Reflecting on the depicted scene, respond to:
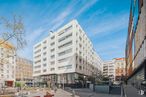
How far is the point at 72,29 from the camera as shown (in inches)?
3211

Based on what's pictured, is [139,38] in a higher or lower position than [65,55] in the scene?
higher

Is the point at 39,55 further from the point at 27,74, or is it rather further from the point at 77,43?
the point at 27,74

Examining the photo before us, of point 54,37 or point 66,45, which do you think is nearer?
point 66,45

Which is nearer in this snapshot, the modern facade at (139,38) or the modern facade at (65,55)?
the modern facade at (139,38)

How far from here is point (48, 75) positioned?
10112cm

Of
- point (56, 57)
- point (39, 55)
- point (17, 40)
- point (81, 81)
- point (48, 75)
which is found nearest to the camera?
point (17, 40)

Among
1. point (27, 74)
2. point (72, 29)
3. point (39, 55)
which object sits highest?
point (72, 29)

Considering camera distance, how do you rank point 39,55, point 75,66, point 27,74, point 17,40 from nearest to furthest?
point 17,40, point 75,66, point 39,55, point 27,74

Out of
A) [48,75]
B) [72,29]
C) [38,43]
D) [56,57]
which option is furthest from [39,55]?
[72,29]

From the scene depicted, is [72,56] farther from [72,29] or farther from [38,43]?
[38,43]

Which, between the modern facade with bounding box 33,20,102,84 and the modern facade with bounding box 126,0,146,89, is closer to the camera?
the modern facade with bounding box 126,0,146,89

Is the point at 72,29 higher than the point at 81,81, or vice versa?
the point at 72,29

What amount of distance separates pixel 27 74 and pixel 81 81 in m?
119

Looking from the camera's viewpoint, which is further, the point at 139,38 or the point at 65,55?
the point at 65,55
